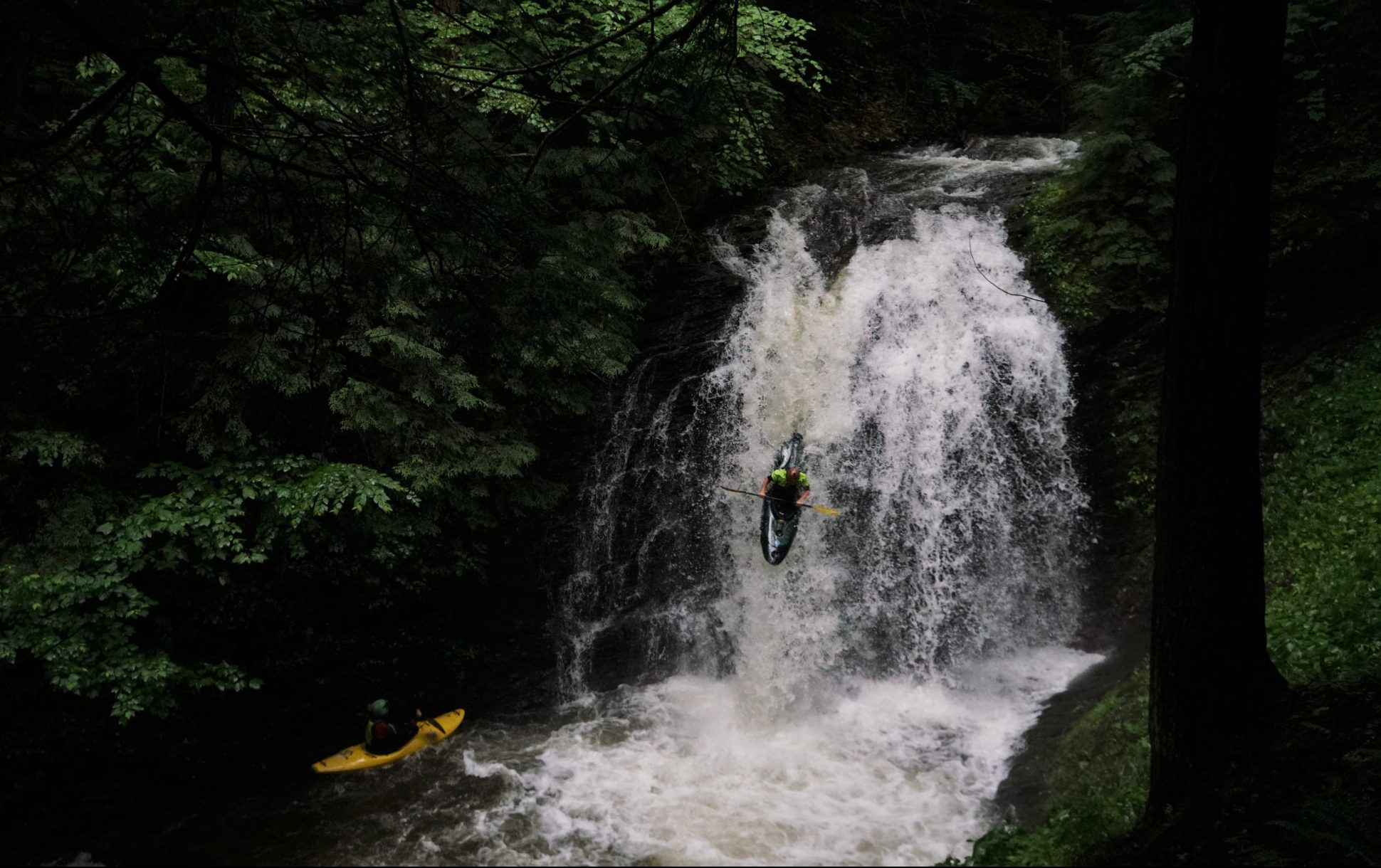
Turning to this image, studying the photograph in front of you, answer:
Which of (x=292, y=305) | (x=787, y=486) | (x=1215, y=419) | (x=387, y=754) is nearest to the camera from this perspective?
(x=1215, y=419)

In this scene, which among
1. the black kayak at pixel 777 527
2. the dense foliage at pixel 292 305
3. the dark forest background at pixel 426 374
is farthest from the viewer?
the black kayak at pixel 777 527

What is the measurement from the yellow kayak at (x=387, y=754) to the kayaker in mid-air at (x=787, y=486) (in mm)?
4462

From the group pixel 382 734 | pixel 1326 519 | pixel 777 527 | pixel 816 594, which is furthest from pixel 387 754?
pixel 1326 519

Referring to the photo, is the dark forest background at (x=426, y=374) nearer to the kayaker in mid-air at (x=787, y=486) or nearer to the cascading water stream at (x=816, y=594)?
the cascading water stream at (x=816, y=594)

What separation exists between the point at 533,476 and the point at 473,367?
1528 millimetres

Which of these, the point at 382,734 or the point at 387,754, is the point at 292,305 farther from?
the point at 387,754

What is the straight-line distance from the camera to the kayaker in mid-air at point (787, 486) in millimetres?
9719

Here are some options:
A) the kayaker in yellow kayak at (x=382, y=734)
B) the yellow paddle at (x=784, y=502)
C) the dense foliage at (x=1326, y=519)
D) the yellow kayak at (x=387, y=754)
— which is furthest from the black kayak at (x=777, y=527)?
the dense foliage at (x=1326, y=519)

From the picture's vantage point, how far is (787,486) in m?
9.78

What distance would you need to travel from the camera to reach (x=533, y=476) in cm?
1004

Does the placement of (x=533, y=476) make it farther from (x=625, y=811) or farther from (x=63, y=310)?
(x=63, y=310)

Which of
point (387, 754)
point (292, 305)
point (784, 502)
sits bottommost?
point (387, 754)

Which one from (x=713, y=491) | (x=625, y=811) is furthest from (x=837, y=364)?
(x=625, y=811)

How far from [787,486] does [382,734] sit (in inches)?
205
